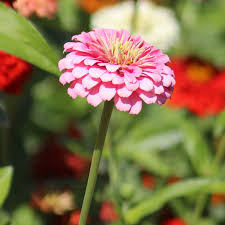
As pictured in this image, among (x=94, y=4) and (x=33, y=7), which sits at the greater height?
(x=94, y=4)

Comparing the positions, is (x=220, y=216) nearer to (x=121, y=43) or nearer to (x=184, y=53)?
(x=121, y=43)

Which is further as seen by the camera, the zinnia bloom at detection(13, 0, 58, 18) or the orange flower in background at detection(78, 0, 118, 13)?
the orange flower in background at detection(78, 0, 118, 13)

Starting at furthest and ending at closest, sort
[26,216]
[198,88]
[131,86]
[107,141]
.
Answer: [198,88] → [26,216] → [107,141] → [131,86]

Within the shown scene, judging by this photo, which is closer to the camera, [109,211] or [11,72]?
[11,72]

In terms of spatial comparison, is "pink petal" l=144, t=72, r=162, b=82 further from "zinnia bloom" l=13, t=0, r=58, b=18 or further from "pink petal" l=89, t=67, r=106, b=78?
"zinnia bloom" l=13, t=0, r=58, b=18

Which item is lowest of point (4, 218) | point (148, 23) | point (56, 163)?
point (4, 218)

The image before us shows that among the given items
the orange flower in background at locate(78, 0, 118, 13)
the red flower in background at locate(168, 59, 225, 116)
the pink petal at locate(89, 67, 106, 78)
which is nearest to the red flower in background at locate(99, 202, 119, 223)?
the red flower in background at locate(168, 59, 225, 116)

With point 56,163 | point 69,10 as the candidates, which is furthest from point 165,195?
point 69,10

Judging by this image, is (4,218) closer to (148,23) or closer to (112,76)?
(112,76)
